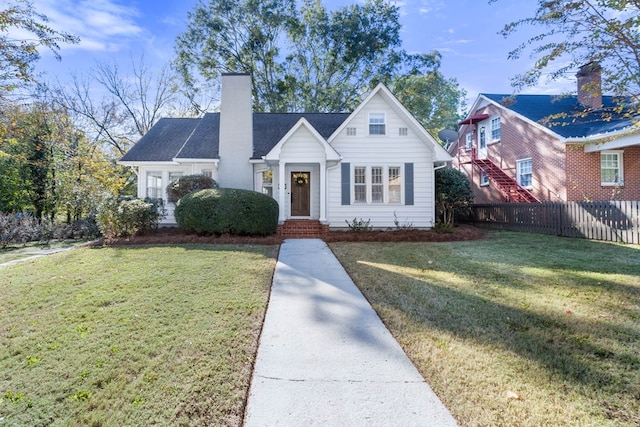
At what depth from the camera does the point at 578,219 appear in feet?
34.4

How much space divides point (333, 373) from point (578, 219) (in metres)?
11.7

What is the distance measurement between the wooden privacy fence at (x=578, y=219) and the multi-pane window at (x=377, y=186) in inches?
236

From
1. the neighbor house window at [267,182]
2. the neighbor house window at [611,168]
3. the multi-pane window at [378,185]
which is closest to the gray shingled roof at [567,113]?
the neighbor house window at [611,168]

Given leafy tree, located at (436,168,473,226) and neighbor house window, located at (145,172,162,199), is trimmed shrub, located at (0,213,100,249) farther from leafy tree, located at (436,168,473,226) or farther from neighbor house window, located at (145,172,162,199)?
leafy tree, located at (436,168,473,226)

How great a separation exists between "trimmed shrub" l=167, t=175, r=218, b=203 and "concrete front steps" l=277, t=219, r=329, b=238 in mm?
3590

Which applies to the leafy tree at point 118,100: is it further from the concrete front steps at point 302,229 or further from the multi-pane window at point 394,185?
the multi-pane window at point 394,185

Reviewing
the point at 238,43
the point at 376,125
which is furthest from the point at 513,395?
the point at 238,43

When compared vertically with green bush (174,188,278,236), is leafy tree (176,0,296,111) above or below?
above

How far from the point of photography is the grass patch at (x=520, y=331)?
2.23 metres

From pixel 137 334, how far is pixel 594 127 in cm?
1829

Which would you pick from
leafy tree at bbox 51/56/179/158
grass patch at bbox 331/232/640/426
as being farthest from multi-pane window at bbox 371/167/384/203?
leafy tree at bbox 51/56/179/158

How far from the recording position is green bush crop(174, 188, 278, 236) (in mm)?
10312

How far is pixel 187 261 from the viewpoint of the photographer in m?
6.95

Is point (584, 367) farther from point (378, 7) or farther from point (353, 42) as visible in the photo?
point (378, 7)
